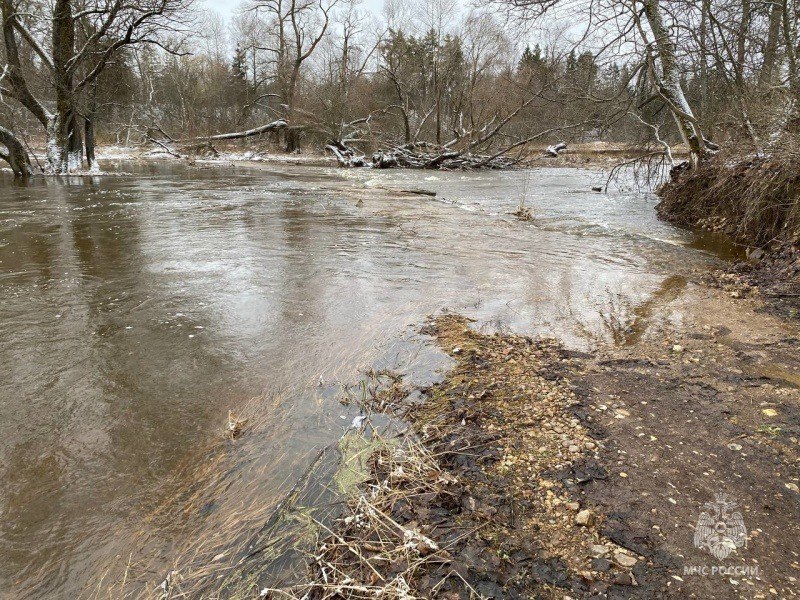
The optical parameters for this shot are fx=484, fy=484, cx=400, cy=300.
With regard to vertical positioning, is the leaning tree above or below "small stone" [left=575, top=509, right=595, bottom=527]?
above

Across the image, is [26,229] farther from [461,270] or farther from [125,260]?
[461,270]

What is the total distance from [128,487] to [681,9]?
488 inches

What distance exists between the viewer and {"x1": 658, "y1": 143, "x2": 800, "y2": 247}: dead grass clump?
6355 mm

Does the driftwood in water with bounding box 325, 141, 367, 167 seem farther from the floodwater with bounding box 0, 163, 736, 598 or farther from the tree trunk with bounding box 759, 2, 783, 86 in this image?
the tree trunk with bounding box 759, 2, 783, 86

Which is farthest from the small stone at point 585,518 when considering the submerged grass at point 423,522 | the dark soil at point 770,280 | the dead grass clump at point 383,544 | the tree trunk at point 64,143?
the tree trunk at point 64,143

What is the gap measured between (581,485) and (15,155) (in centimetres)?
1977

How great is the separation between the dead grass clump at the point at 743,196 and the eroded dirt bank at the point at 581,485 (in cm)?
414

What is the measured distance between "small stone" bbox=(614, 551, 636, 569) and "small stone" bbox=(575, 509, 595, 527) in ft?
0.50

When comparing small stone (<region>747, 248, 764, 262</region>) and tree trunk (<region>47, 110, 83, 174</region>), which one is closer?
small stone (<region>747, 248, 764, 262</region>)

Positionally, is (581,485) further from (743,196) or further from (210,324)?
(743,196)

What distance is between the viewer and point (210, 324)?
14.4ft

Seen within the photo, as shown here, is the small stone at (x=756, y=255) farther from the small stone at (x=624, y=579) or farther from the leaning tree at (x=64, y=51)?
the leaning tree at (x=64, y=51)

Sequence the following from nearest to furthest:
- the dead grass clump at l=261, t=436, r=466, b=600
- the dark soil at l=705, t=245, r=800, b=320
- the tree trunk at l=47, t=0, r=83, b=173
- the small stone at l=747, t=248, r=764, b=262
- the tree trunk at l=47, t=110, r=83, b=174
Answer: the dead grass clump at l=261, t=436, r=466, b=600, the dark soil at l=705, t=245, r=800, b=320, the small stone at l=747, t=248, r=764, b=262, the tree trunk at l=47, t=0, r=83, b=173, the tree trunk at l=47, t=110, r=83, b=174

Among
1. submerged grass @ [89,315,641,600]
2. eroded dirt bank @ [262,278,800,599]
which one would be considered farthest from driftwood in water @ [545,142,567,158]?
submerged grass @ [89,315,641,600]
